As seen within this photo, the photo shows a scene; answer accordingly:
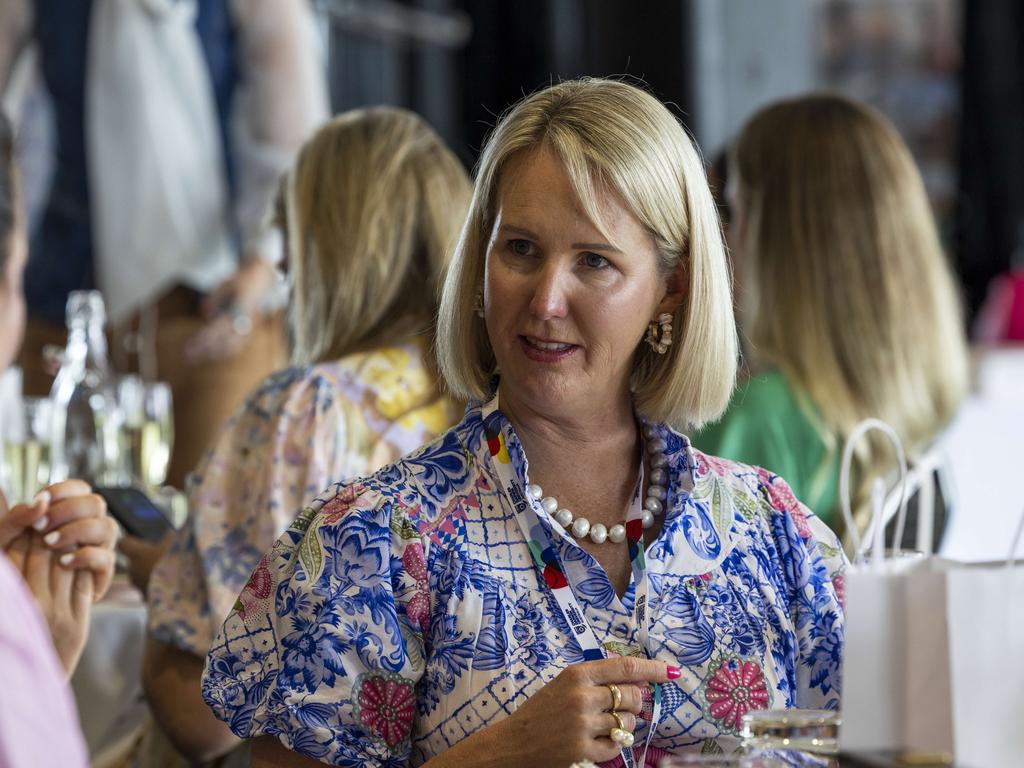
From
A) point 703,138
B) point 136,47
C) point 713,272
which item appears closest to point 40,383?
point 136,47

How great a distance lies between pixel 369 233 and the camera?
241 cm

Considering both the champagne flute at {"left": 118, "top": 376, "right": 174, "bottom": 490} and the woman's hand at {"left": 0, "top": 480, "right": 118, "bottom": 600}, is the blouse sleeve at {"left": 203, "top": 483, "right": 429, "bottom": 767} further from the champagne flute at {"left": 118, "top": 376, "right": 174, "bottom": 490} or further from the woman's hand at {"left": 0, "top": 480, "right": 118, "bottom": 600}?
the champagne flute at {"left": 118, "top": 376, "right": 174, "bottom": 490}

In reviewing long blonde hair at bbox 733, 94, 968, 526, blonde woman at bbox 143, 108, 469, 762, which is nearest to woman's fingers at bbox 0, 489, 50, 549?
blonde woman at bbox 143, 108, 469, 762

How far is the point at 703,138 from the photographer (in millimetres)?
6312

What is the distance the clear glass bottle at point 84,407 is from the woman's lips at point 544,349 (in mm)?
1401

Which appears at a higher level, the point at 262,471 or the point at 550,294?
the point at 550,294

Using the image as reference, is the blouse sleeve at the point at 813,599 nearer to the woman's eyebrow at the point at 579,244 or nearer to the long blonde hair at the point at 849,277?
the woman's eyebrow at the point at 579,244

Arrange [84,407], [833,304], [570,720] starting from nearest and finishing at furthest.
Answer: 1. [570,720]
2. [833,304]
3. [84,407]

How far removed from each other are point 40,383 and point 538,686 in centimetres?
280

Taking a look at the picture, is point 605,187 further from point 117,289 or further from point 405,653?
point 117,289

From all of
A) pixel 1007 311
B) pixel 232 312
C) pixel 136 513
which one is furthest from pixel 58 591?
pixel 1007 311

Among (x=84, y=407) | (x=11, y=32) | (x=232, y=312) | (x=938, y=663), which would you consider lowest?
(x=232, y=312)

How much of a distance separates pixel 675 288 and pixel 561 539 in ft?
1.07

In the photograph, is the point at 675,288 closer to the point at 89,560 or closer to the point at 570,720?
the point at 570,720
